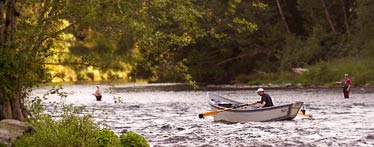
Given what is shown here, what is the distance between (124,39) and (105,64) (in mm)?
923

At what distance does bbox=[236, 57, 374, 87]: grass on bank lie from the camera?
180 feet

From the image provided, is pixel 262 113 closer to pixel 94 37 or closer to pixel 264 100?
pixel 264 100

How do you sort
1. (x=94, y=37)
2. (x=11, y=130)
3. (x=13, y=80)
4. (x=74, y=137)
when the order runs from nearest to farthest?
(x=74, y=137)
(x=94, y=37)
(x=11, y=130)
(x=13, y=80)

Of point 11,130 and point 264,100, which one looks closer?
point 11,130

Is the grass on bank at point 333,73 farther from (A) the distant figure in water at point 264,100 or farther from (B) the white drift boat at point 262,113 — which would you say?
(A) the distant figure in water at point 264,100

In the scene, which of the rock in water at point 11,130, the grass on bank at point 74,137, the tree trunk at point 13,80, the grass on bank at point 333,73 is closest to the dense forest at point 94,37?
the tree trunk at point 13,80

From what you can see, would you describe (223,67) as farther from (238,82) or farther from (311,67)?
(311,67)

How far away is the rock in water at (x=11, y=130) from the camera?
1587 cm

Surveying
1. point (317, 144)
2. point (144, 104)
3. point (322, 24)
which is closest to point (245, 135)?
point (317, 144)

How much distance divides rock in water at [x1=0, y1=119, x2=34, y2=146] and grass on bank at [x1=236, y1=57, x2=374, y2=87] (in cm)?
4136

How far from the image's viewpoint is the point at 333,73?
58.6 meters

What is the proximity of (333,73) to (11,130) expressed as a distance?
4558 centimetres

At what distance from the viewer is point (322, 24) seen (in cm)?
6969

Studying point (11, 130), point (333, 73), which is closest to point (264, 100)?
point (11, 130)
